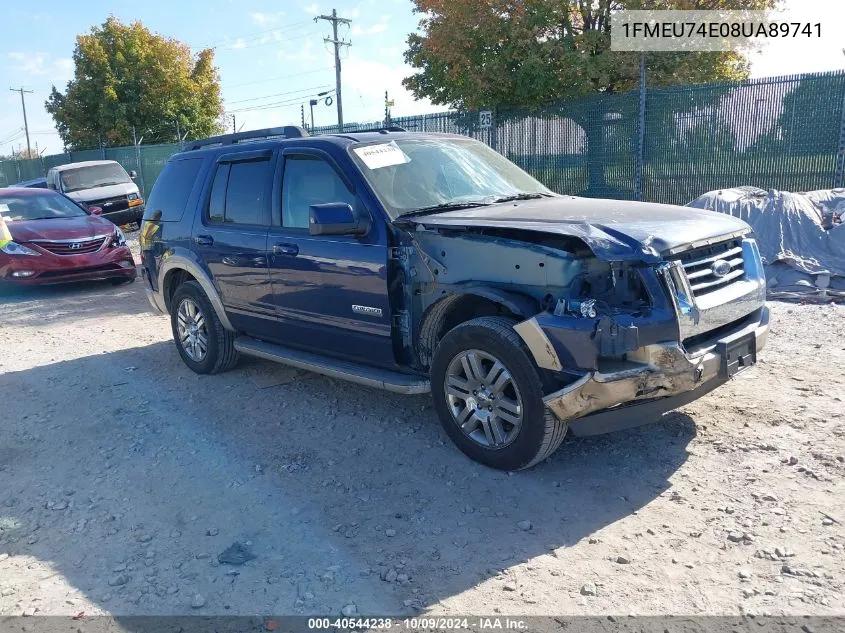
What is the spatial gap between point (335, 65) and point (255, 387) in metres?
35.0

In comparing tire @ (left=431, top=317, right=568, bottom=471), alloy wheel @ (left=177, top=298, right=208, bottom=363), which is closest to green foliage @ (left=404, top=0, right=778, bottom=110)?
alloy wheel @ (left=177, top=298, right=208, bottom=363)

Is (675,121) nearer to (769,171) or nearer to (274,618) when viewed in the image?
(769,171)

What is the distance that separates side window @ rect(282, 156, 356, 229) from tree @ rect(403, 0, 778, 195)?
38.9ft

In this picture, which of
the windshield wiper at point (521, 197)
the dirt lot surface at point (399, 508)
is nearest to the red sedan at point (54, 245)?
the dirt lot surface at point (399, 508)

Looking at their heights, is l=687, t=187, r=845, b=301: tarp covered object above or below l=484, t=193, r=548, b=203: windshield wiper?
below

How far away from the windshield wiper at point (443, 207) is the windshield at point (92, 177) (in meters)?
15.4

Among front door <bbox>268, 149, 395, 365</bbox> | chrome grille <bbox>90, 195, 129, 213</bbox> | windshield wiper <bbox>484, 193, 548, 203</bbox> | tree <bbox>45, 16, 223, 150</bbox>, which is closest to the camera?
front door <bbox>268, 149, 395, 365</bbox>

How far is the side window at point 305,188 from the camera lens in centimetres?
495

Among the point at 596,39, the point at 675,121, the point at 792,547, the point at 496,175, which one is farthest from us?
the point at 596,39

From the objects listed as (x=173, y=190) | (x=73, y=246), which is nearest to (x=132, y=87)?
(x=73, y=246)

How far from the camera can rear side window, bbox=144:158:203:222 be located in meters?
6.36

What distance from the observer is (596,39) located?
53.7 feet

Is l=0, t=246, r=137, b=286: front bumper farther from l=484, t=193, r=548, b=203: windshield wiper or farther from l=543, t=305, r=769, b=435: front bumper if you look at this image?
l=543, t=305, r=769, b=435: front bumper

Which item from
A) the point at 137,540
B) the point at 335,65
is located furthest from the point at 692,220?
the point at 335,65
